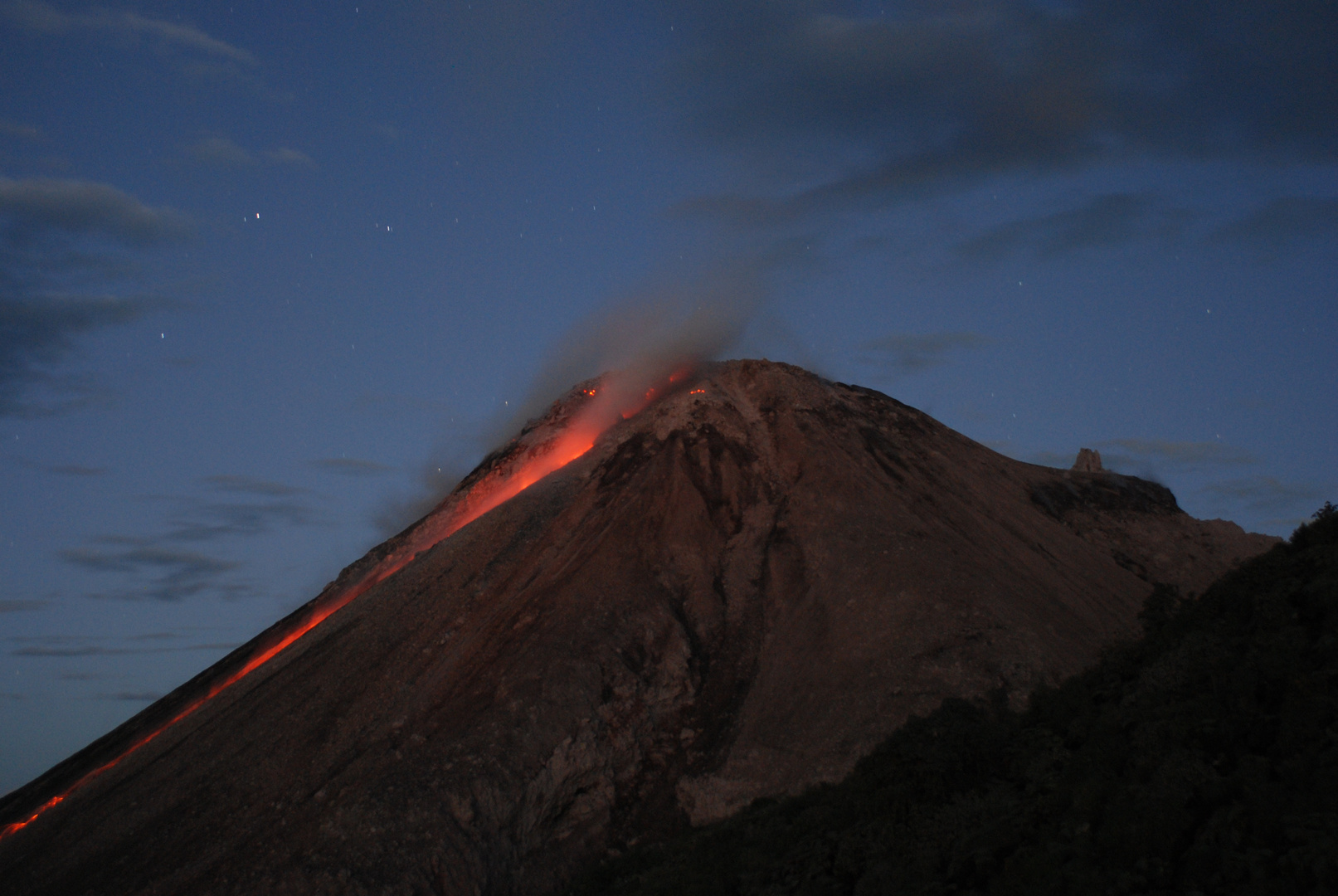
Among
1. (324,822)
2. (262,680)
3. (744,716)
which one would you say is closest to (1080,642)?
(744,716)

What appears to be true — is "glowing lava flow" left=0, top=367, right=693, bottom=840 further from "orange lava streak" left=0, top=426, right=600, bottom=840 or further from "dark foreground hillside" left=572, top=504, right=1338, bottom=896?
"dark foreground hillside" left=572, top=504, right=1338, bottom=896

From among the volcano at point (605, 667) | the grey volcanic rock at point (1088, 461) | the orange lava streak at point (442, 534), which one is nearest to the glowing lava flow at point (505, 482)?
the orange lava streak at point (442, 534)

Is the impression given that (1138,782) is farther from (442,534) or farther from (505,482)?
(505,482)

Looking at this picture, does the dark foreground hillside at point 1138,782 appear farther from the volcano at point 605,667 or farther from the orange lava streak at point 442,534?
the orange lava streak at point 442,534

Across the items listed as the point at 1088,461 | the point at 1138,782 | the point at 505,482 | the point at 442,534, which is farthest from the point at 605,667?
the point at 1088,461

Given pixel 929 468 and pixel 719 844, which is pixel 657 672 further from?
pixel 929 468
